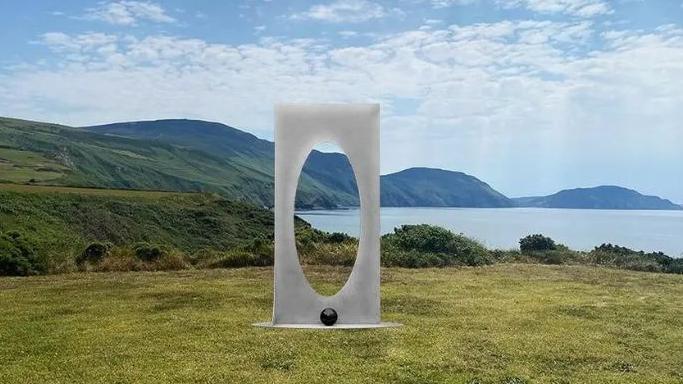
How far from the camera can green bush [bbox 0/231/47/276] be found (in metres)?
17.2

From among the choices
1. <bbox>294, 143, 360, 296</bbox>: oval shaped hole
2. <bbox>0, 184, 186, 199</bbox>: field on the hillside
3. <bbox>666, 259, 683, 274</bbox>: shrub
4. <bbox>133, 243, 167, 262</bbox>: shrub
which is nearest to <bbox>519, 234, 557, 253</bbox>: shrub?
<bbox>666, 259, 683, 274</bbox>: shrub

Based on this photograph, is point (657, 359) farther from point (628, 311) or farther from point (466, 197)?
point (466, 197)

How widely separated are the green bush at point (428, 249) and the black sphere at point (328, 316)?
8457 millimetres

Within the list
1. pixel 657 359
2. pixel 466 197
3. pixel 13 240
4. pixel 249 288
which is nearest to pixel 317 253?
pixel 249 288

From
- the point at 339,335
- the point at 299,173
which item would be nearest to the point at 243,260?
the point at 299,173

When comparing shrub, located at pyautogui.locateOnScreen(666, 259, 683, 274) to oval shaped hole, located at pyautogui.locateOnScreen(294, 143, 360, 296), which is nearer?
oval shaped hole, located at pyautogui.locateOnScreen(294, 143, 360, 296)

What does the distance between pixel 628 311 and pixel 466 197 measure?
54696 mm

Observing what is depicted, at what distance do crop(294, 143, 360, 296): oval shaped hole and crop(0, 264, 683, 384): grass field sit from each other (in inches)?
39.9

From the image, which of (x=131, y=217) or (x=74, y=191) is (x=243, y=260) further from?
(x=74, y=191)

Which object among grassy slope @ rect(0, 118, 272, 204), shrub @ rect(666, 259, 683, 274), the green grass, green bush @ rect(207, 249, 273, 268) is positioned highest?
grassy slope @ rect(0, 118, 272, 204)

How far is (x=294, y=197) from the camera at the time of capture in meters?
10.9

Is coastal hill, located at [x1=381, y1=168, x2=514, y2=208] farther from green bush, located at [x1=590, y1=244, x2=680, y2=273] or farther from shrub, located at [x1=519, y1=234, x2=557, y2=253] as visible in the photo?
green bush, located at [x1=590, y1=244, x2=680, y2=273]

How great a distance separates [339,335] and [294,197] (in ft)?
7.47

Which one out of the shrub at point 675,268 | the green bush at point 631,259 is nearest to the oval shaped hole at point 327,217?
the green bush at point 631,259
